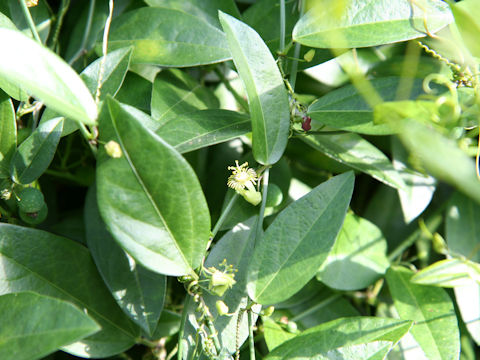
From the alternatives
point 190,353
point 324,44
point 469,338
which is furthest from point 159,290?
point 469,338

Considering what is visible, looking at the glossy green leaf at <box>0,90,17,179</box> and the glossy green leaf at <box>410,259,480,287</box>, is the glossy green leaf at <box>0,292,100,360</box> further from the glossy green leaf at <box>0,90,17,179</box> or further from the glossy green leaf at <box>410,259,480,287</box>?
the glossy green leaf at <box>410,259,480,287</box>

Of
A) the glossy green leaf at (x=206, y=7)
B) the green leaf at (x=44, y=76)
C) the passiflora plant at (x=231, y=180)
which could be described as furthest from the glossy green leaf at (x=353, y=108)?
the green leaf at (x=44, y=76)

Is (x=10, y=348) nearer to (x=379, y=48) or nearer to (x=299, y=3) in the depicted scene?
(x=299, y=3)

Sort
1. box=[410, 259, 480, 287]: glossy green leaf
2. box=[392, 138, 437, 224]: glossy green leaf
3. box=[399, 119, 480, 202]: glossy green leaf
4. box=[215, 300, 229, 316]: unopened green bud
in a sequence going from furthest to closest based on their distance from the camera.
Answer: box=[392, 138, 437, 224]: glossy green leaf, box=[410, 259, 480, 287]: glossy green leaf, box=[215, 300, 229, 316]: unopened green bud, box=[399, 119, 480, 202]: glossy green leaf

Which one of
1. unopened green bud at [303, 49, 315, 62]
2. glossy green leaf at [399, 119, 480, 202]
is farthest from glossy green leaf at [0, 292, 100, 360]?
unopened green bud at [303, 49, 315, 62]

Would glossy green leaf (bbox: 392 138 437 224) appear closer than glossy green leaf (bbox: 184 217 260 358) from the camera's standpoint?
No

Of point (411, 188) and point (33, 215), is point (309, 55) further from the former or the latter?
point (33, 215)
